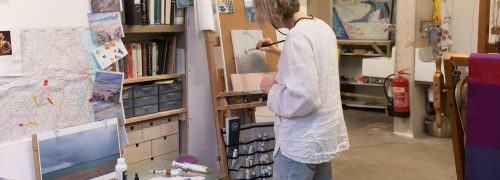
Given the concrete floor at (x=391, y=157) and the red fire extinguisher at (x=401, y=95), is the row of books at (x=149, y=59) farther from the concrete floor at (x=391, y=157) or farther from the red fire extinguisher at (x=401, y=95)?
the red fire extinguisher at (x=401, y=95)

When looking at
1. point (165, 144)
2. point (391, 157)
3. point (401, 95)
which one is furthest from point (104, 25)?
point (401, 95)

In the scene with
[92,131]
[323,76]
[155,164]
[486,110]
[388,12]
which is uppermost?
[388,12]

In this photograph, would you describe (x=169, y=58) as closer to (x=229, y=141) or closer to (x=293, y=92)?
(x=229, y=141)

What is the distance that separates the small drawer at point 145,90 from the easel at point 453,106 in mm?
1626

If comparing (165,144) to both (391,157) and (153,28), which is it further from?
(391,157)

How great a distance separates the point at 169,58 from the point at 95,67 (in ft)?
1.96

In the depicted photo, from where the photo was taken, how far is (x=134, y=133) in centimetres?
275

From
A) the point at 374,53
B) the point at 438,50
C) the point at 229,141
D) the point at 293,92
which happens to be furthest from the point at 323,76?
the point at 374,53

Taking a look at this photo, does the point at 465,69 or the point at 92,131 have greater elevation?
the point at 465,69

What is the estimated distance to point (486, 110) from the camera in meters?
1.60

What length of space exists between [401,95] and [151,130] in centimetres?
309

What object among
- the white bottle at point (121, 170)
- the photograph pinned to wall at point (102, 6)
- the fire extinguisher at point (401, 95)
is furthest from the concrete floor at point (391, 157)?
the photograph pinned to wall at point (102, 6)

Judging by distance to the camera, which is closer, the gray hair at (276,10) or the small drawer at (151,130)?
the gray hair at (276,10)

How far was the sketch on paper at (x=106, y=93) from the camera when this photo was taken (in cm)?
239
